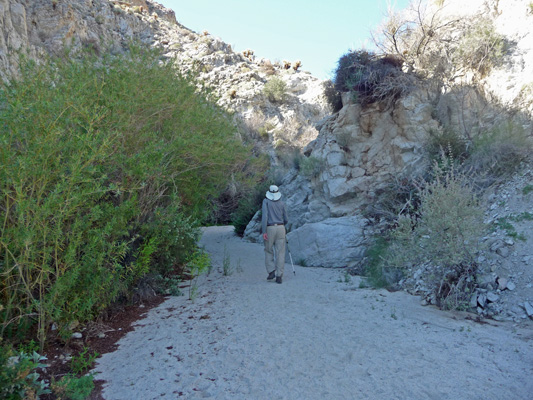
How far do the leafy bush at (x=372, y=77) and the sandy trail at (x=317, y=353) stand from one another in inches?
302

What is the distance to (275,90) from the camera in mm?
31750

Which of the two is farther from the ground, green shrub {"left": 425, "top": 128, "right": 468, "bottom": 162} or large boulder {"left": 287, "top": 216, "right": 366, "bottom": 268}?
green shrub {"left": 425, "top": 128, "right": 468, "bottom": 162}

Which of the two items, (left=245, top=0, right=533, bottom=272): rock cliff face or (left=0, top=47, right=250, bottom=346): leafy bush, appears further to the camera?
(left=245, top=0, right=533, bottom=272): rock cliff face

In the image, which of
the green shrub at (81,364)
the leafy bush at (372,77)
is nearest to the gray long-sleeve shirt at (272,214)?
the green shrub at (81,364)

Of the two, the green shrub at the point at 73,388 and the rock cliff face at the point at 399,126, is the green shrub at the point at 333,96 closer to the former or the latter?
the rock cliff face at the point at 399,126

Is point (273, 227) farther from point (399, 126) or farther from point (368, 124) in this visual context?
point (368, 124)

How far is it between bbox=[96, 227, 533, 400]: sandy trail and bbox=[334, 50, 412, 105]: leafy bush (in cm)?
768

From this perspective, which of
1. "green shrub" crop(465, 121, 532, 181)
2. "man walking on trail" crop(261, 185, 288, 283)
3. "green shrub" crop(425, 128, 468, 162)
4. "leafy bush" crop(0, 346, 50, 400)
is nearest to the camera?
"leafy bush" crop(0, 346, 50, 400)

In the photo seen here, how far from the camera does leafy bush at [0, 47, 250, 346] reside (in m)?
3.70

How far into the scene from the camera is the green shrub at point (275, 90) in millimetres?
31781

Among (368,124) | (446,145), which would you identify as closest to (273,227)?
(446,145)

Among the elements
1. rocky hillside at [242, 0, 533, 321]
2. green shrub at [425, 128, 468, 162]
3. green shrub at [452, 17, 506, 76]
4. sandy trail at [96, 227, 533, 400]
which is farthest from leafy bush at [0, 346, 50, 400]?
green shrub at [452, 17, 506, 76]

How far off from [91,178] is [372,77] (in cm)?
1045

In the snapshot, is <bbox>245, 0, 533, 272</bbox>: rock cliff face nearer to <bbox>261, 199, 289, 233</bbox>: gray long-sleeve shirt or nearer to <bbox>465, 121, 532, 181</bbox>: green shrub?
<bbox>465, 121, 532, 181</bbox>: green shrub
